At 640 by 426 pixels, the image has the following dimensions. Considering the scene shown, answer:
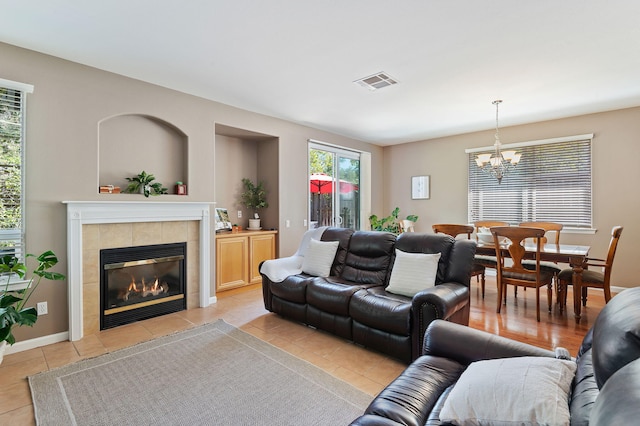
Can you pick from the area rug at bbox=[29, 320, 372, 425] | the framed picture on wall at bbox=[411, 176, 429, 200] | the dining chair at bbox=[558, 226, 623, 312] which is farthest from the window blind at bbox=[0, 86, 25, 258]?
the framed picture on wall at bbox=[411, 176, 429, 200]

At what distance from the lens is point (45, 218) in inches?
117

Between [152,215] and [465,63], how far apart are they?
12.3 ft

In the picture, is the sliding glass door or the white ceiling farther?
the sliding glass door

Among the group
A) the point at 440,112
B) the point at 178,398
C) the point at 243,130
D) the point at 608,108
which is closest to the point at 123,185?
the point at 243,130

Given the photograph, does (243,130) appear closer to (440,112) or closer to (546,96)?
(440,112)

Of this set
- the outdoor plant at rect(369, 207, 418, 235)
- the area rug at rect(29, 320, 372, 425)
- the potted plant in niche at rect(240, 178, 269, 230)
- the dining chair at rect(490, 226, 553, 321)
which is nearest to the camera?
the area rug at rect(29, 320, 372, 425)

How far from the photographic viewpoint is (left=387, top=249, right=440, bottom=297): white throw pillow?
2814mm

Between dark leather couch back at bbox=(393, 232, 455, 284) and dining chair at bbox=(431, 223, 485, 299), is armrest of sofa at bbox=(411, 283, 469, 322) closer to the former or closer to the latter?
dark leather couch back at bbox=(393, 232, 455, 284)

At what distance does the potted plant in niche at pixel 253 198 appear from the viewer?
5.23 m

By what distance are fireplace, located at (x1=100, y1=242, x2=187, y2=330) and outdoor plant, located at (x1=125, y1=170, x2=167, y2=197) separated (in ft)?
2.09

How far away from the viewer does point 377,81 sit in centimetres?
362

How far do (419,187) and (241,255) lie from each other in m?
4.05

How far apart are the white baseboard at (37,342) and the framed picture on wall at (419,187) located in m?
6.08

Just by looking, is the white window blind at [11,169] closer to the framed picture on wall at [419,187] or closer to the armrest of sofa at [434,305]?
the armrest of sofa at [434,305]
